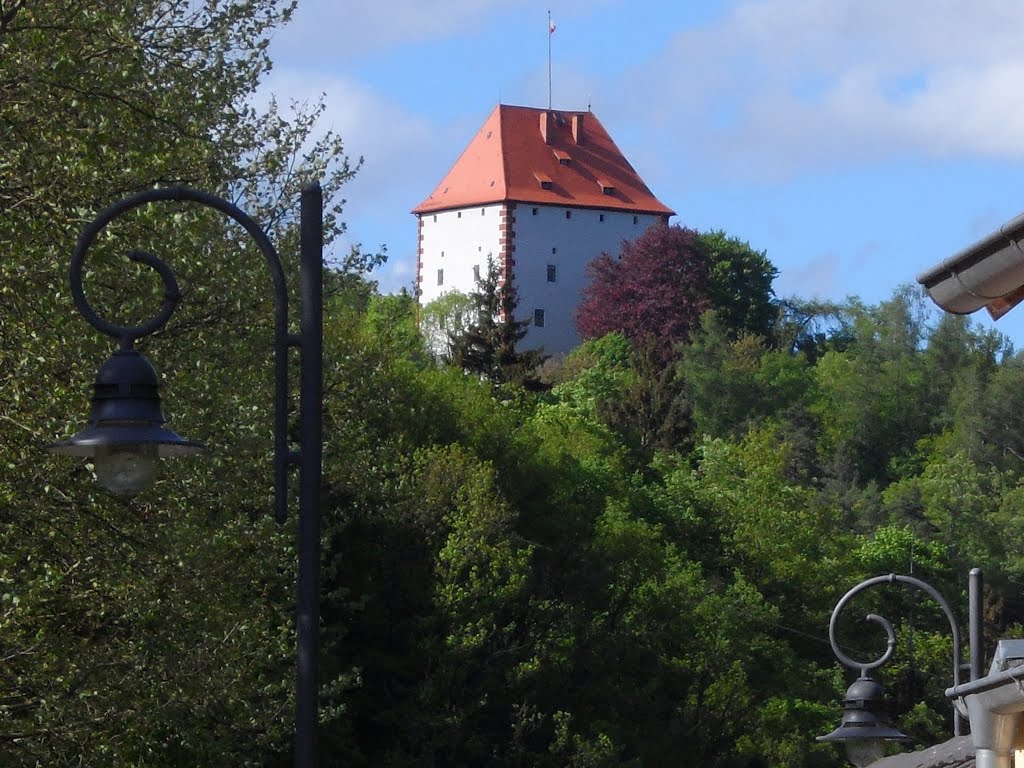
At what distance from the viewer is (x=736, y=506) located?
59.5 metres

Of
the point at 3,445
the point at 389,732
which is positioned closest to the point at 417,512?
the point at 389,732

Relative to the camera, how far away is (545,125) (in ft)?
367

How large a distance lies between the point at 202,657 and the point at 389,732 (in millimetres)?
19614

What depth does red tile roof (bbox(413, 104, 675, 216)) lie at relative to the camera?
4262 inches

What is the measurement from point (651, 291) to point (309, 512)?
95.7m

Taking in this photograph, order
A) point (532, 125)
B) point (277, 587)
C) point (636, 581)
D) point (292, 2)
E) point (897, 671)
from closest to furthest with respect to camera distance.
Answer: point (292, 2) → point (277, 587) → point (636, 581) → point (897, 671) → point (532, 125)

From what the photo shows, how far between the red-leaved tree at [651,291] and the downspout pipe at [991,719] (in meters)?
89.4

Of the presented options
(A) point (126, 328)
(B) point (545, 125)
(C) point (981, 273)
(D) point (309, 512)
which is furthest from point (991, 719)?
(B) point (545, 125)

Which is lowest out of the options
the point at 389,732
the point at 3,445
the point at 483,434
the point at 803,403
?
the point at 389,732

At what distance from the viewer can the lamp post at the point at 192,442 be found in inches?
309

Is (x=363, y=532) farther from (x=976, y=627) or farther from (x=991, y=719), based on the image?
(x=991, y=719)

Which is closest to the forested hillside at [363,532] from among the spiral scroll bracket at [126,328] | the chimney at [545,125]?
the spiral scroll bracket at [126,328]

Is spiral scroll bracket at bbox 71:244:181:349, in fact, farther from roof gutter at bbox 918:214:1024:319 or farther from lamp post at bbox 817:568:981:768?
lamp post at bbox 817:568:981:768

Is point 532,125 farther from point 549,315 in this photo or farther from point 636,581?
point 636,581
